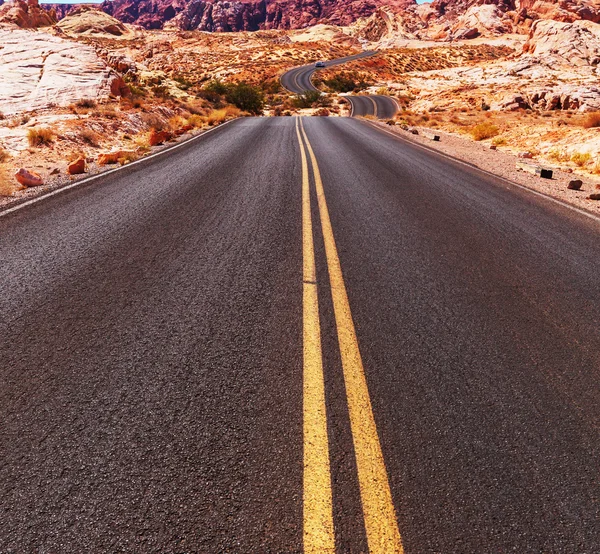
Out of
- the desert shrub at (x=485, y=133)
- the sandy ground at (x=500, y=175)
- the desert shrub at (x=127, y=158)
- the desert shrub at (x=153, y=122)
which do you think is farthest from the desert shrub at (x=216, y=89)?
the desert shrub at (x=127, y=158)

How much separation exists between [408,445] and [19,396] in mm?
2389

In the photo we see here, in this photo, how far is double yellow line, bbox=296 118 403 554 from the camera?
162 cm

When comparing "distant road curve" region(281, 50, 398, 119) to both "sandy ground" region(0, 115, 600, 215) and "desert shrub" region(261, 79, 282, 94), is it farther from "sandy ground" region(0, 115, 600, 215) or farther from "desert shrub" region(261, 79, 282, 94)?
"sandy ground" region(0, 115, 600, 215)

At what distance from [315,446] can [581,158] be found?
14822 millimetres

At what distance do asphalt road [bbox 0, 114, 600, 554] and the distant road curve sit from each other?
3278cm

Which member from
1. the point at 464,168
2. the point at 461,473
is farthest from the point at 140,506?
the point at 464,168

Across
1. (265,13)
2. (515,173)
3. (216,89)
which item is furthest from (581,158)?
(265,13)

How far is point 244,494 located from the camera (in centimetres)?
177

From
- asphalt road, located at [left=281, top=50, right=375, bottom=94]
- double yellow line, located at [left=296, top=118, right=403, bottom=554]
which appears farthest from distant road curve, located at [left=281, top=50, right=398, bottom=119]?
double yellow line, located at [left=296, top=118, right=403, bottom=554]

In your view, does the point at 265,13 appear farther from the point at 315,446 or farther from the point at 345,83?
the point at 315,446

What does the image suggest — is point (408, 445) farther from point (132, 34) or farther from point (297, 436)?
point (132, 34)

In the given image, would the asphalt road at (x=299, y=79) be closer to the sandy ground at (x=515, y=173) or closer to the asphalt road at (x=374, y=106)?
the asphalt road at (x=374, y=106)

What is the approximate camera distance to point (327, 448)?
2018 mm

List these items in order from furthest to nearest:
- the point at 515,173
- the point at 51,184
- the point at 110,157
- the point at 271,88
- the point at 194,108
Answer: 1. the point at 271,88
2. the point at 194,108
3. the point at 515,173
4. the point at 110,157
5. the point at 51,184
